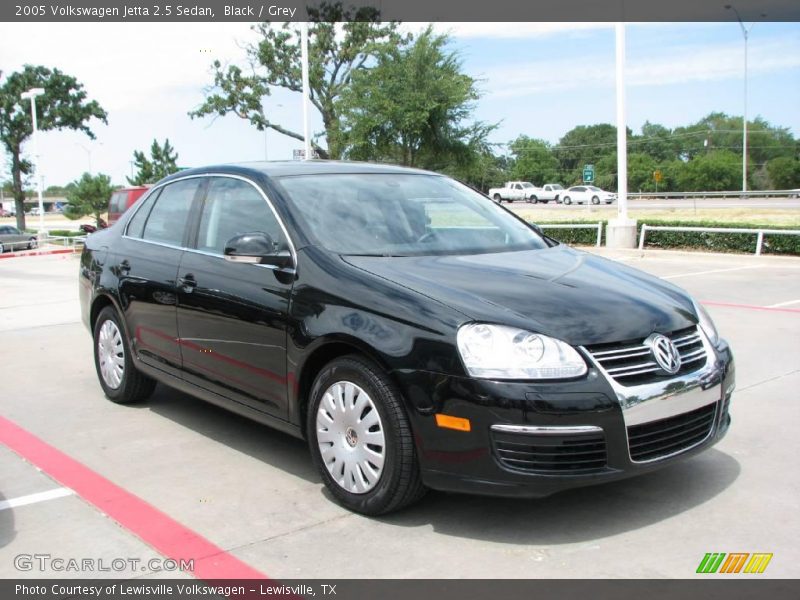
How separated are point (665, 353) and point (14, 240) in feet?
133

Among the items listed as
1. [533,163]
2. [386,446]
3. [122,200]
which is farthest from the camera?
[533,163]

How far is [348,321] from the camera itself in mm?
3916

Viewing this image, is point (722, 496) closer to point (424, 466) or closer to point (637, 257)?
point (424, 466)

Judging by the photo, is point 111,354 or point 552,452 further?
point 111,354

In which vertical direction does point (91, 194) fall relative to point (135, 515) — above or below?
above

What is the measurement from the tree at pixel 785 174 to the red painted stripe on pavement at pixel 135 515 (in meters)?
69.8

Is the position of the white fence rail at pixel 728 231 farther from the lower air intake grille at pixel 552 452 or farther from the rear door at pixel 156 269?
the lower air intake grille at pixel 552 452

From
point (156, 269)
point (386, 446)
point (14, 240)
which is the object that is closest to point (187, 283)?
point (156, 269)

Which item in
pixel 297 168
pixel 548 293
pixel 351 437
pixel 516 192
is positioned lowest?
pixel 351 437

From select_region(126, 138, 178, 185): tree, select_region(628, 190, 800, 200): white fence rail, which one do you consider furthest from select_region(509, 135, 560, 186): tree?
select_region(126, 138, 178, 185): tree

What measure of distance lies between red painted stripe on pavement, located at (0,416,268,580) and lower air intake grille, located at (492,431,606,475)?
3.67 feet

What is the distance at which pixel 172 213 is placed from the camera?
560cm

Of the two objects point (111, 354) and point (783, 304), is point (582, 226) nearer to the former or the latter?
point (783, 304)

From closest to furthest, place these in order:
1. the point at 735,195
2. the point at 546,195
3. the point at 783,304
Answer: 1. the point at 783,304
2. the point at 735,195
3. the point at 546,195
